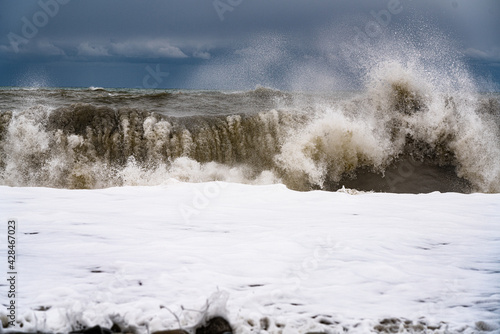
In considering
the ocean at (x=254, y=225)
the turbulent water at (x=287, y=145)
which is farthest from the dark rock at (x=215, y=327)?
the turbulent water at (x=287, y=145)

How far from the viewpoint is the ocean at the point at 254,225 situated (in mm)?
2111

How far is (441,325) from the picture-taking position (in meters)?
2.06

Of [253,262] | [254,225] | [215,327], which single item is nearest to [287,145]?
[254,225]

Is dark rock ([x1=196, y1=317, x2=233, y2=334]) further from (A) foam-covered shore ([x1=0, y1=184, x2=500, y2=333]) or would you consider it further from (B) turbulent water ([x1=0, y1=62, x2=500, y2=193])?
(B) turbulent water ([x1=0, y1=62, x2=500, y2=193])

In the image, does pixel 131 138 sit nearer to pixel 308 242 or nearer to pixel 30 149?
pixel 30 149

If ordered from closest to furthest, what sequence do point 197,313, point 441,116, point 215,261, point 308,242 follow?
point 197,313 → point 215,261 → point 308,242 → point 441,116

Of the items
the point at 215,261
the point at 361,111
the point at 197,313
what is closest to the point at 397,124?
the point at 361,111

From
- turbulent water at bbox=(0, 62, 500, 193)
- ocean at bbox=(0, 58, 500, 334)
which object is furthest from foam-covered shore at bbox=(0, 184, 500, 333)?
turbulent water at bbox=(0, 62, 500, 193)

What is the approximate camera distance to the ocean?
6.93ft

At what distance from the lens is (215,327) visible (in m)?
1.99

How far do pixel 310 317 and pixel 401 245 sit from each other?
123cm

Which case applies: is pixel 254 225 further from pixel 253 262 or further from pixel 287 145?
pixel 287 145

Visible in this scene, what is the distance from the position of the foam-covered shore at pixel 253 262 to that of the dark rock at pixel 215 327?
40 mm

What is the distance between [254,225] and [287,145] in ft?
15.6
